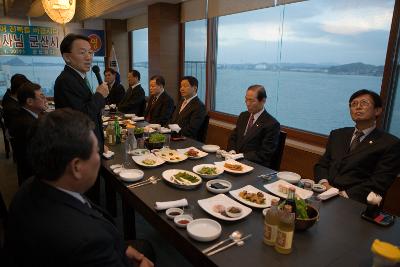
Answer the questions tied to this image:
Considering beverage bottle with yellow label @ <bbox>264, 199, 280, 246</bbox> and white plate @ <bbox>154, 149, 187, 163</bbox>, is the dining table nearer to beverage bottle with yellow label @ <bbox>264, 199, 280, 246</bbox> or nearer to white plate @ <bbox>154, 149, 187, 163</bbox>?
beverage bottle with yellow label @ <bbox>264, 199, 280, 246</bbox>

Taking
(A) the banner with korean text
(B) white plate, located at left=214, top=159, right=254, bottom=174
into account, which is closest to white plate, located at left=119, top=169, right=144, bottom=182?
(B) white plate, located at left=214, top=159, right=254, bottom=174

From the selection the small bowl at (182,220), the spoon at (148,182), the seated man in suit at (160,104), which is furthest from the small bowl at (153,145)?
the seated man in suit at (160,104)

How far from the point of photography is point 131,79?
4895mm

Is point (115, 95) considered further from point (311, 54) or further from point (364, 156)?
point (364, 156)

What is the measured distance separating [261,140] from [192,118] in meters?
1.00

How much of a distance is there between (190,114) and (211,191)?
74.4 inches

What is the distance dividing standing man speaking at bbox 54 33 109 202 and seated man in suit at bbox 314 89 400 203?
1779 millimetres

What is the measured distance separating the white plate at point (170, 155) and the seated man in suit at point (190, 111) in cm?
98

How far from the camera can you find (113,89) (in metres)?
5.55

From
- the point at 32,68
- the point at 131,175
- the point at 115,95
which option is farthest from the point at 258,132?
the point at 32,68

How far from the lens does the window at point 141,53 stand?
265 inches

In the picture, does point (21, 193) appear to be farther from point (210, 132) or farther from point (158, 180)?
point (210, 132)

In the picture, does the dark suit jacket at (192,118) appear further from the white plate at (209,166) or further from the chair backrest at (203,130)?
the white plate at (209,166)

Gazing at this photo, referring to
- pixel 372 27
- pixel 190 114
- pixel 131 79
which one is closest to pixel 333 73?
pixel 372 27
